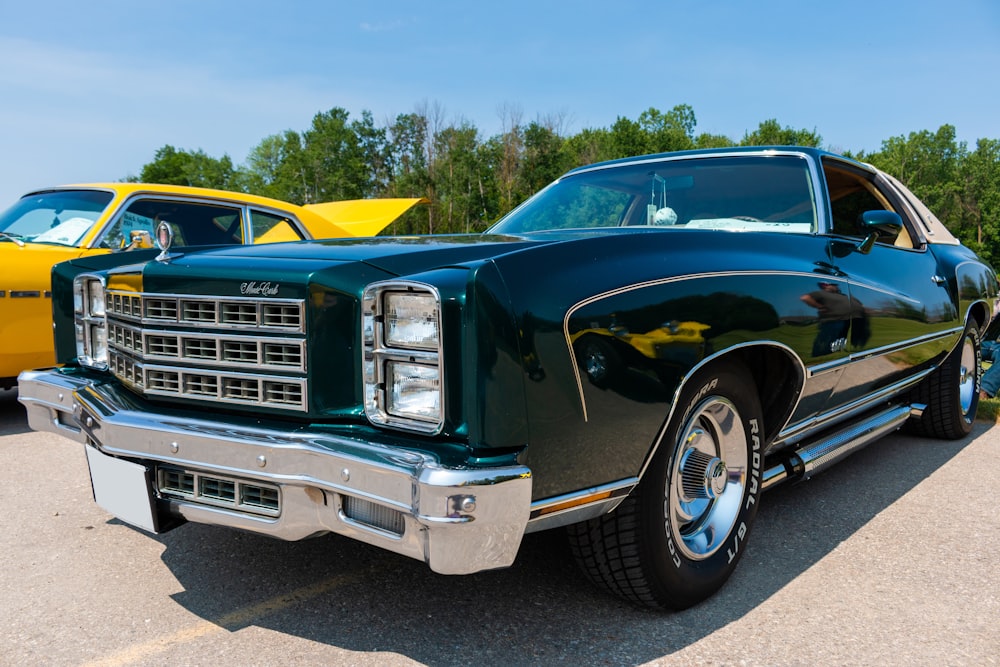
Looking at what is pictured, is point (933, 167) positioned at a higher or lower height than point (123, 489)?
higher

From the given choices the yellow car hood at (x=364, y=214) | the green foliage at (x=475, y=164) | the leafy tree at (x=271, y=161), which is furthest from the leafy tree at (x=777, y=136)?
the yellow car hood at (x=364, y=214)

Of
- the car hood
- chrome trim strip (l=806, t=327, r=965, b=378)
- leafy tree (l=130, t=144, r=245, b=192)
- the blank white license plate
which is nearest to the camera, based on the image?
the car hood

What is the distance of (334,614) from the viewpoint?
2385 mm

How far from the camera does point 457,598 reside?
250cm

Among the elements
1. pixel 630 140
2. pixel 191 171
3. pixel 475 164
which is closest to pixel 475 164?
pixel 475 164

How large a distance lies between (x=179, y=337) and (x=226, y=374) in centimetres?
24

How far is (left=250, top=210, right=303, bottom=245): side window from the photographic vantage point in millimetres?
6480

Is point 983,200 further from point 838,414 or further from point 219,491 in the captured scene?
point 219,491

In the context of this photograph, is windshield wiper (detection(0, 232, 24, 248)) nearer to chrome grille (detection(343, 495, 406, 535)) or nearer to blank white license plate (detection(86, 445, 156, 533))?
blank white license plate (detection(86, 445, 156, 533))

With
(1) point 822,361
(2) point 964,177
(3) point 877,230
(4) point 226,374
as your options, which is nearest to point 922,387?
(3) point 877,230

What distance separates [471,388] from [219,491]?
0.86 meters

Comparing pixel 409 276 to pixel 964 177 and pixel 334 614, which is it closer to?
pixel 334 614

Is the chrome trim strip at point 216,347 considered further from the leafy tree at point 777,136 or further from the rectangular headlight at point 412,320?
the leafy tree at point 777,136

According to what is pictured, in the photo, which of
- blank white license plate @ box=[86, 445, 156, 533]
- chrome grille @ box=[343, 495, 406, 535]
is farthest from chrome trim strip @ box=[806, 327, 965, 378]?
blank white license plate @ box=[86, 445, 156, 533]
